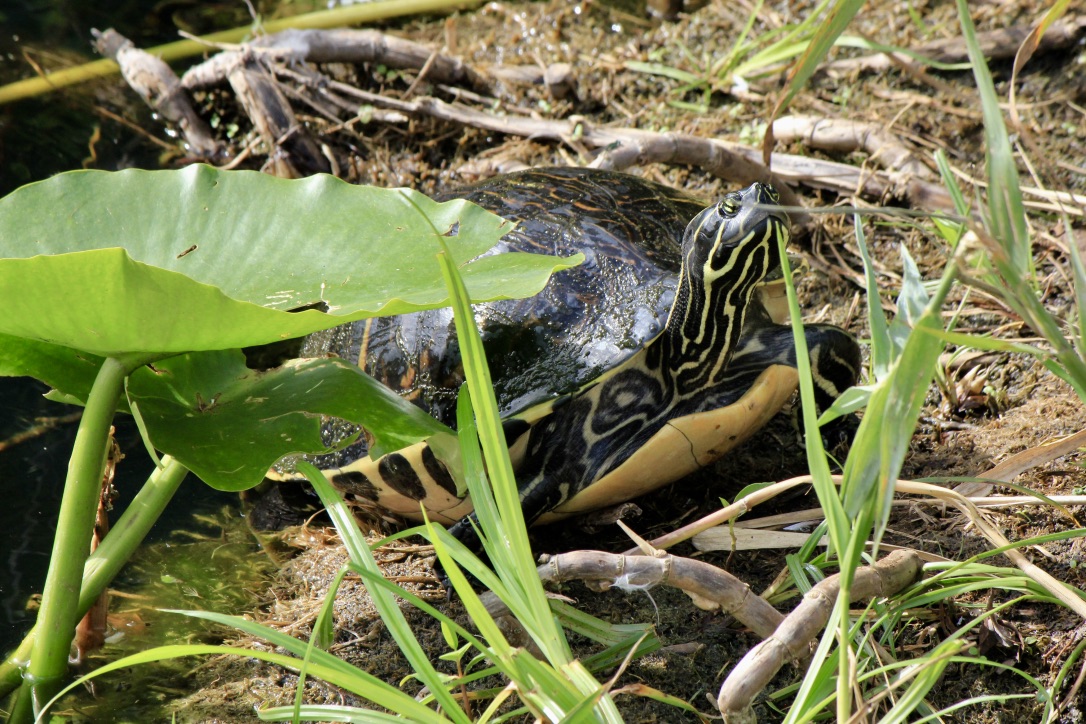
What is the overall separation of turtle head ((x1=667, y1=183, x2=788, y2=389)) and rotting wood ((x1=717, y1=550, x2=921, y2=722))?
2.34 feet

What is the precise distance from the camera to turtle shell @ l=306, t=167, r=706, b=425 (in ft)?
6.84

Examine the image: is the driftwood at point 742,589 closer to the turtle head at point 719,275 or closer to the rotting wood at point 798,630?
the rotting wood at point 798,630

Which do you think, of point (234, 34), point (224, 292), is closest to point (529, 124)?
point (234, 34)

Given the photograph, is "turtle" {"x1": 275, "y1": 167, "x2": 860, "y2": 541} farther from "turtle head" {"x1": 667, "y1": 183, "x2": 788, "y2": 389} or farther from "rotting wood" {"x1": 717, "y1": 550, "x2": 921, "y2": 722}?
"rotting wood" {"x1": 717, "y1": 550, "x2": 921, "y2": 722}

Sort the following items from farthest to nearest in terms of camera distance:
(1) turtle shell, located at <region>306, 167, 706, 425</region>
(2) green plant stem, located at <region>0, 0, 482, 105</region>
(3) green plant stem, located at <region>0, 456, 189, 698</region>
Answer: (2) green plant stem, located at <region>0, 0, 482, 105</region>
(1) turtle shell, located at <region>306, 167, 706, 425</region>
(3) green plant stem, located at <region>0, 456, 189, 698</region>

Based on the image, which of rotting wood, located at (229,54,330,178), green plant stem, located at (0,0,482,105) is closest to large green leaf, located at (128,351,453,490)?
rotting wood, located at (229,54,330,178)

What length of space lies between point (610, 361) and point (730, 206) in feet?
1.46

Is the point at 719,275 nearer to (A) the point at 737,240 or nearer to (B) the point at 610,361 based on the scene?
(A) the point at 737,240

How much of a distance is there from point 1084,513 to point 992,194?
101 centimetres

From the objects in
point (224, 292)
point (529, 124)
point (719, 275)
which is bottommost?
point (719, 275)

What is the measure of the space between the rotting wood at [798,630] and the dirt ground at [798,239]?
179mm

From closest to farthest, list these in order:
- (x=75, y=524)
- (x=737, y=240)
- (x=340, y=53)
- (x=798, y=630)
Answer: (x=798, y=630), (x=75, y=524), (x=737, y=240), (x=340, y=53)

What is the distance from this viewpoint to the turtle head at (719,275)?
6.48 ft

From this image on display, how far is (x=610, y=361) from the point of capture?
2.05 meters
